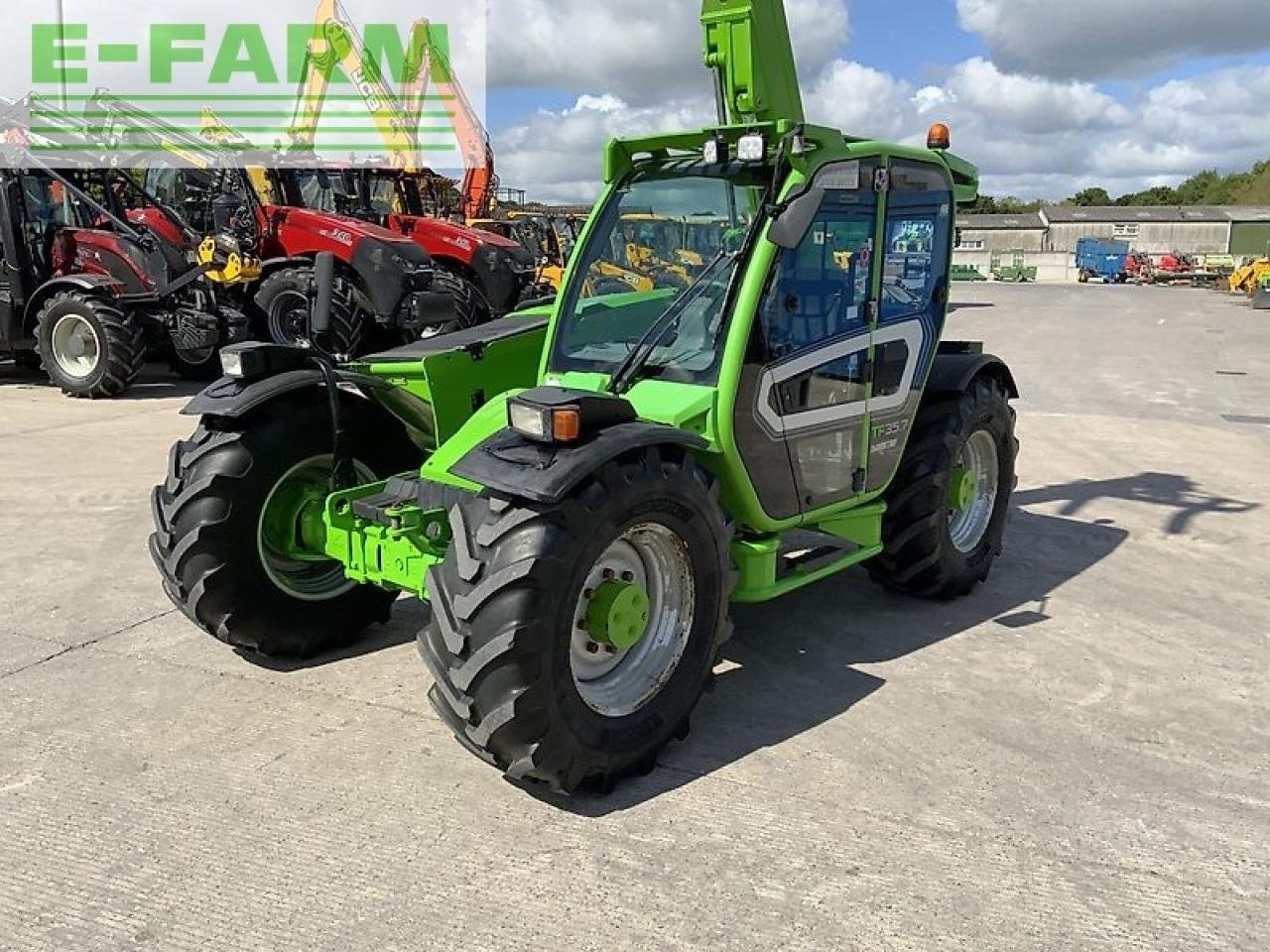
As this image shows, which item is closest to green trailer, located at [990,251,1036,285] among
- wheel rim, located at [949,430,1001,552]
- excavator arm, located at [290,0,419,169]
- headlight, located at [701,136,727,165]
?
excavator arm, located at [290,0,419,169]

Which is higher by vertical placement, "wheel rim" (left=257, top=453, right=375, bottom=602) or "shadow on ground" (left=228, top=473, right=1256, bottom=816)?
"wheel rim" (left=257, top=453, right=375, bottom=602)

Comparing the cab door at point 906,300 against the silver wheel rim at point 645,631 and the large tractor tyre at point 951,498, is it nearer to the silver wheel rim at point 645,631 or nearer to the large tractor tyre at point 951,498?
the large tractor tyre at point 951,498

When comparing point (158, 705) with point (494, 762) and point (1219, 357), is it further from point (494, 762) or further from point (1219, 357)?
point (1219, 357)

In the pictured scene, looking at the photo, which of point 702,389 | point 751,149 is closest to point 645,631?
point 702,389

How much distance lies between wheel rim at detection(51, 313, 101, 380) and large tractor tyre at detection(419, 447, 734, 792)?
10249mm

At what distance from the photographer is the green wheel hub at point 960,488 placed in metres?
5.56

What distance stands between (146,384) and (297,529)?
9.84 meters

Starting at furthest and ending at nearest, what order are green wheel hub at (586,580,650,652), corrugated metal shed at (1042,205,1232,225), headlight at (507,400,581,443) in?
corrugated metal shed at (1042,205,1232,225), green wheel hub at (586,580,650,652), headlight at (507,400,581,443)

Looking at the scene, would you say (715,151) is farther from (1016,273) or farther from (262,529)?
(1016,273)

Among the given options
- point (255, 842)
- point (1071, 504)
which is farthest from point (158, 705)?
point (1071, 504)

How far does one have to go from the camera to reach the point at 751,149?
3.88 m

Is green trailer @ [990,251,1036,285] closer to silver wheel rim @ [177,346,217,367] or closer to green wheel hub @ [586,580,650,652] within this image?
silver wheel rim @ [177,346,217,367]

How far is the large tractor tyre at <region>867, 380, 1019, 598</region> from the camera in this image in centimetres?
515

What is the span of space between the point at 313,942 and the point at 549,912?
62cm
